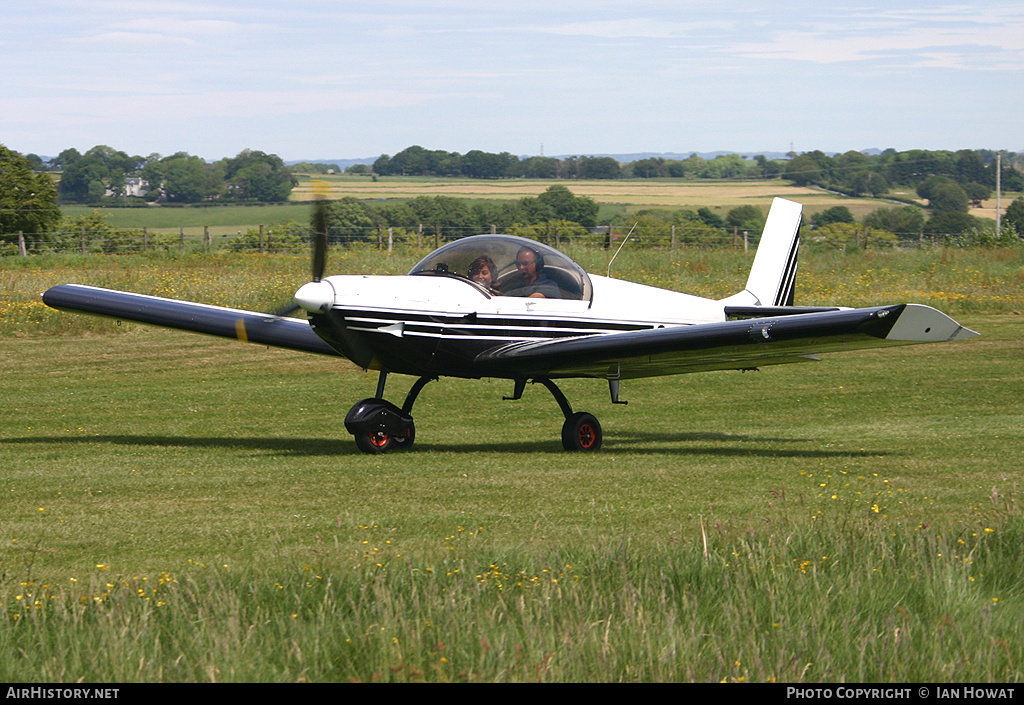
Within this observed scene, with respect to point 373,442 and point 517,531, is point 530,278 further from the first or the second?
point 517,531

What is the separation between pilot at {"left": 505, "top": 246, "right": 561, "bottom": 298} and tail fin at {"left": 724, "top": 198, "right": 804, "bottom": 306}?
4.03m

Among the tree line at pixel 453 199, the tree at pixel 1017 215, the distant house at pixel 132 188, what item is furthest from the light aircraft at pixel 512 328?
the distant house at pixel 132 188

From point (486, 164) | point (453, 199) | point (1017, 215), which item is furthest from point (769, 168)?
point (453, 199)

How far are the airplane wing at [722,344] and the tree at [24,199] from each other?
5101 cm

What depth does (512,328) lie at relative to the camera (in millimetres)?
13359

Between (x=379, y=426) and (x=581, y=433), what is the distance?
2.55 metres

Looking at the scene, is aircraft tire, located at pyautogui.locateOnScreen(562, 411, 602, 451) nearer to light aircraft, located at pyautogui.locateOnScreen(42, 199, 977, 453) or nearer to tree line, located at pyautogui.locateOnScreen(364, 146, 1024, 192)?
light aircraft, located at pyautogui.locateOnScreen(42, 199, 977, 453)

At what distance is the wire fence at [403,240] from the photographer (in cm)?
5041

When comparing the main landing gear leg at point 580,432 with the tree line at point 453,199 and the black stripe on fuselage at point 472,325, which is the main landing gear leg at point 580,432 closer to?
the black stripe on fuselage at point 472,325

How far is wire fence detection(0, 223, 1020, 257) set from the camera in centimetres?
5041

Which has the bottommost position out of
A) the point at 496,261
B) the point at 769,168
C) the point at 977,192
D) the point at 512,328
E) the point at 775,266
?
the point at 512,328

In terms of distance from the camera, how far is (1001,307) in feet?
107

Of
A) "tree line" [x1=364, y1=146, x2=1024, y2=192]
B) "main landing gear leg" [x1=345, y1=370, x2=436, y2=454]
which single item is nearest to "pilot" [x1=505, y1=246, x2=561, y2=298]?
"main landing gear leg" [x1=345, y1=370, x2=436, y2=454]

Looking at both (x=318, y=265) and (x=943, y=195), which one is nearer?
(x=318, y=265)
